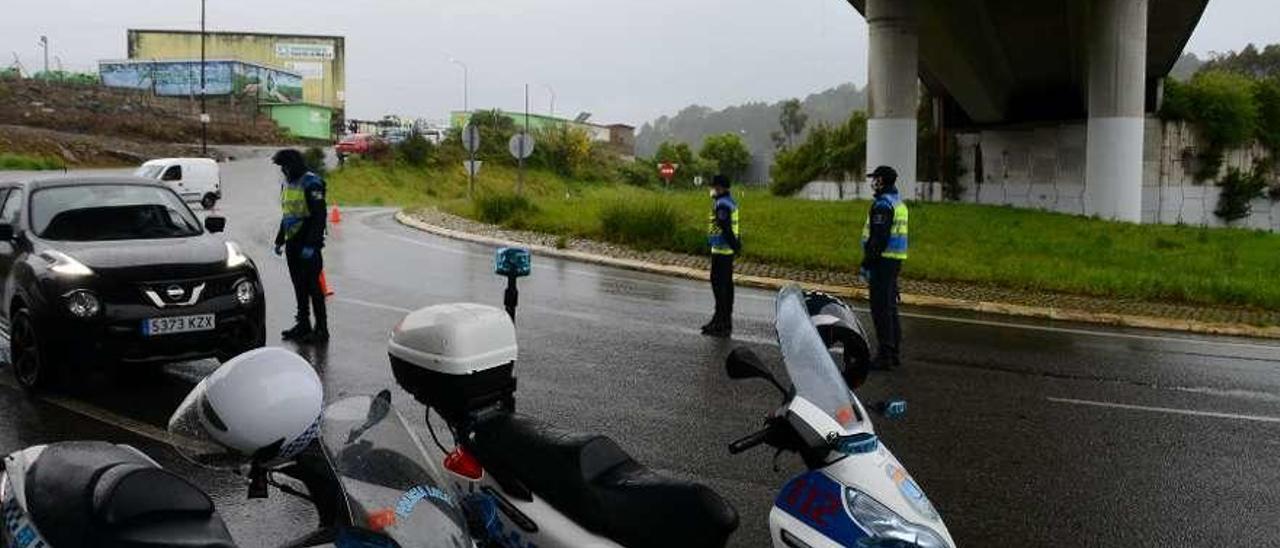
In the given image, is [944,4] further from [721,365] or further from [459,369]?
[459,369]

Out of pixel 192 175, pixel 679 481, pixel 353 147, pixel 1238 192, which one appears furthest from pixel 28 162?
pixel 679 481

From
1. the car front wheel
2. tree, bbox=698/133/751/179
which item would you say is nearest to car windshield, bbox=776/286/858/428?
the car front wheel

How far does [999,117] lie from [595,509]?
4633cm

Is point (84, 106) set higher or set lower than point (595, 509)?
higher

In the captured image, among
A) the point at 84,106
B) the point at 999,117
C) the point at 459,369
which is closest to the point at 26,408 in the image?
the point at 459,369

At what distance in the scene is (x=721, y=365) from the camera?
9.61 m

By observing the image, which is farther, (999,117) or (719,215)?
(999,117)

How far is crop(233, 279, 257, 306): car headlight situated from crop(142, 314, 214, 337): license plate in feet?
1.05

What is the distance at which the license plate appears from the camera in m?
7.34

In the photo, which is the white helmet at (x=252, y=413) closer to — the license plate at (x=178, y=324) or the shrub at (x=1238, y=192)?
the license plate at (x=178, y=324)

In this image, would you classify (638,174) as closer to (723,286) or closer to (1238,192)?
(1238,192)

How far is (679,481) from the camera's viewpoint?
10.4 feet

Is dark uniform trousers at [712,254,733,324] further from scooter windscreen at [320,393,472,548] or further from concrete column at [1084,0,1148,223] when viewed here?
concrete column at [1084,0,1148,223]

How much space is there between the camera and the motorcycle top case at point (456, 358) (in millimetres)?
3771
